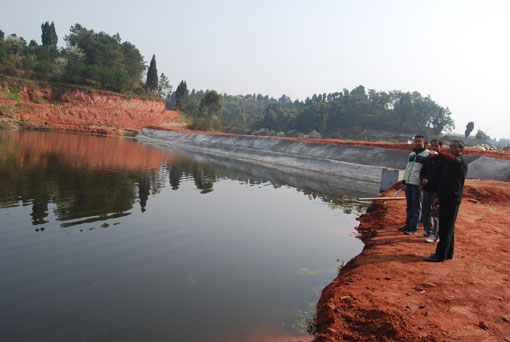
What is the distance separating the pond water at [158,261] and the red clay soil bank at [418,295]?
632 millimetres

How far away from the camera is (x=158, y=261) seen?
251 inches

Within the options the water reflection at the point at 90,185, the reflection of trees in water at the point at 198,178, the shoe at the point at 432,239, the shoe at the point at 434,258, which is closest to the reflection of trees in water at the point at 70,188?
the water reflection at the point at 90,185

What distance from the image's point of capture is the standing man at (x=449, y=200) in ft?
19.3

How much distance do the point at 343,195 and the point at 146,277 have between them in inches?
472

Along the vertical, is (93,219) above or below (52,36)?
below

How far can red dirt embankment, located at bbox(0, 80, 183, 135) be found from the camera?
159 ft

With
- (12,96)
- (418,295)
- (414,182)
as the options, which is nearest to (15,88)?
(12,96)

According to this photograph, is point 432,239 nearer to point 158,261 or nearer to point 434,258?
point 434,258

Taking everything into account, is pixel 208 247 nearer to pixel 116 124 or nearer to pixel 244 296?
pixel 244 296

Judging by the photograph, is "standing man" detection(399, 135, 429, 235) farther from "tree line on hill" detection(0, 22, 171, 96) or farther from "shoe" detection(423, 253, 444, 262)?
"tree line on hill" detection(0, 22, 171, 96)

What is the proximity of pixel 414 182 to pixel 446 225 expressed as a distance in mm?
2090

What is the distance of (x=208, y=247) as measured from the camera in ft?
23.9

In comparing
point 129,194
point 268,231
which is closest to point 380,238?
point 268,231

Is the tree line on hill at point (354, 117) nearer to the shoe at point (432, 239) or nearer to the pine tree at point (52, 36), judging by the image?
the pine tree at point (52, 36)
